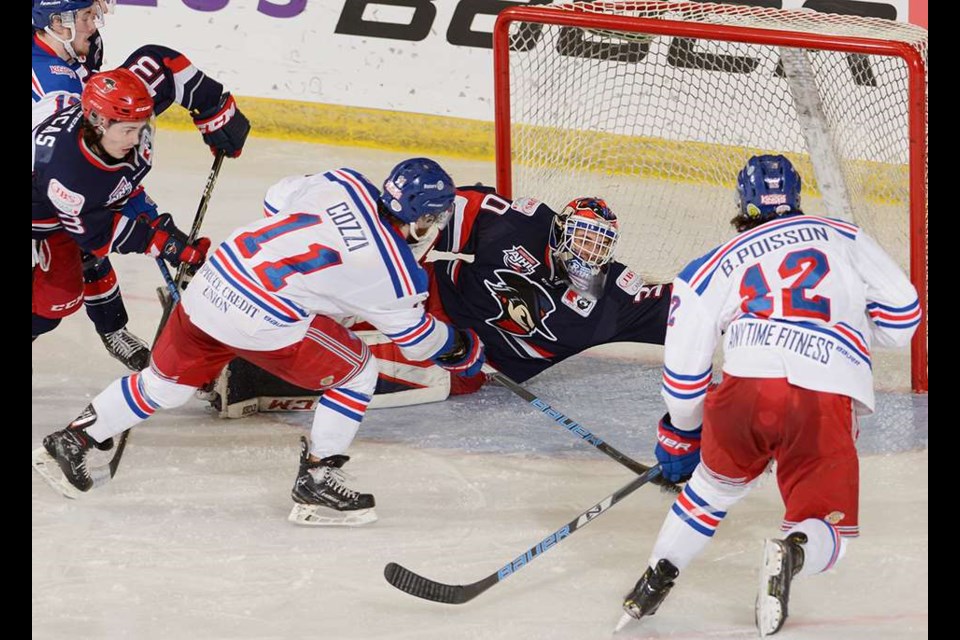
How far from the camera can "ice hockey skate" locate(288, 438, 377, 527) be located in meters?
3.25

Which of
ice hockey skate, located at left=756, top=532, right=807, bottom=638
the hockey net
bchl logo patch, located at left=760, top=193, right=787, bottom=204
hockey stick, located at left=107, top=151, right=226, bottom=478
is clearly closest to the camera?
ice hockey skate, located at left=756, top=532, right=807, bottom=638

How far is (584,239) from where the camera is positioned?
11.9 ft

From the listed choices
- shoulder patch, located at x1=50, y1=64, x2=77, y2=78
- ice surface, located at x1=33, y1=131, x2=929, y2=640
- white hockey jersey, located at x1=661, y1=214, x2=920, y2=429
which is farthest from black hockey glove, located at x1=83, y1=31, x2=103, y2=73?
white hockey jersey, located at x1=661, y1=214, x2=920, y2=429

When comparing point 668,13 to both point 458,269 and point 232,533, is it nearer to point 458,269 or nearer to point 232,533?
point 458,269

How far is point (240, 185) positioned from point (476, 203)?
1843 mm

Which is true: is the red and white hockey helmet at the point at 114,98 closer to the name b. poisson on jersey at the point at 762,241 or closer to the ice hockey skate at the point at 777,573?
the name b. poisson on jersey at the point at 762,241

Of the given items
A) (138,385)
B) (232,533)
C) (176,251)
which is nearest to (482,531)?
(232,533)

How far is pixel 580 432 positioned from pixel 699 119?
5.76ft

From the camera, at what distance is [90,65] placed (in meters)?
3.94

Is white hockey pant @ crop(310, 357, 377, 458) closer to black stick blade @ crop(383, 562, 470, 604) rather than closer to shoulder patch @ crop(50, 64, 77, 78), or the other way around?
black stick blade @ crop(383, 562, 470, 604)

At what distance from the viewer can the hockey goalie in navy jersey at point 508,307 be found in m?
3.79

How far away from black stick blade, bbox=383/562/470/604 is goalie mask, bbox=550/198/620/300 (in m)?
1.11

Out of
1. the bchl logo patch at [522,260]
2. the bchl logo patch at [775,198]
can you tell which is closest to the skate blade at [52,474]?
the bchl logo patch at [522,260]

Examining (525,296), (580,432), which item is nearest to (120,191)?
(525,296)
